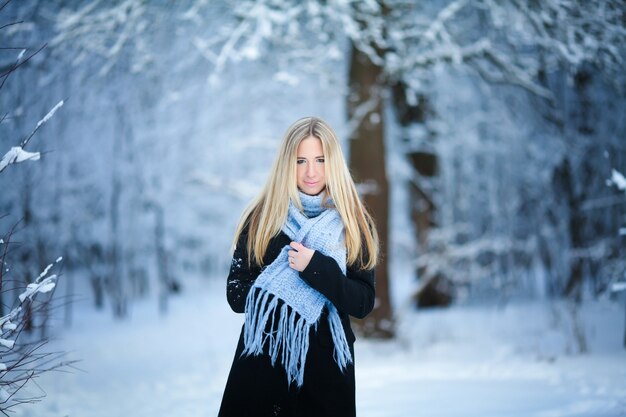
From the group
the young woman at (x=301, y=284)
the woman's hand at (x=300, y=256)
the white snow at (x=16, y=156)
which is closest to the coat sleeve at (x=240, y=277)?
the young woman at (x=301, y=284)

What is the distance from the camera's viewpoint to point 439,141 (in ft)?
35.4

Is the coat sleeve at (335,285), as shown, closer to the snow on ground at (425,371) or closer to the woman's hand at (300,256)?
the woman's hand at (300,256)

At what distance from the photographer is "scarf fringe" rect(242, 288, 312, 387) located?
209cm

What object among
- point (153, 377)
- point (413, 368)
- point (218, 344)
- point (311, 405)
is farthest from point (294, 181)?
point (218, 344)

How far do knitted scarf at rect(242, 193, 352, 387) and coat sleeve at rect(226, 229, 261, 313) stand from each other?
5 cm

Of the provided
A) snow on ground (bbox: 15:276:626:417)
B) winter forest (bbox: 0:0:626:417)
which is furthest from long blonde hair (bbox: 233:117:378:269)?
snow on ground (bbox: 15:276:626:417)

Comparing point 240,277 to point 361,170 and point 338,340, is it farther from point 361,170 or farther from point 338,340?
point 361,170

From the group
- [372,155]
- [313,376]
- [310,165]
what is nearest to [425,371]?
[372,155]

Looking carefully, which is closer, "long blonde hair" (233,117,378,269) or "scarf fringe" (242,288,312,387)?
"scarf fringe" (242,288,312,387)

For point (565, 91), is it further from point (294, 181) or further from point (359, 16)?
point (294, 181)

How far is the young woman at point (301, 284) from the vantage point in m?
2.09

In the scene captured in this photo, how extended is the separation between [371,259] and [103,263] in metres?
13.4

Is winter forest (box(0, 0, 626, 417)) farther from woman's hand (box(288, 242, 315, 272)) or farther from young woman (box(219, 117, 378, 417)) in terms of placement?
woman's hand (box(288, 242, 315, 272))

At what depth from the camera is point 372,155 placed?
23.5 ft
